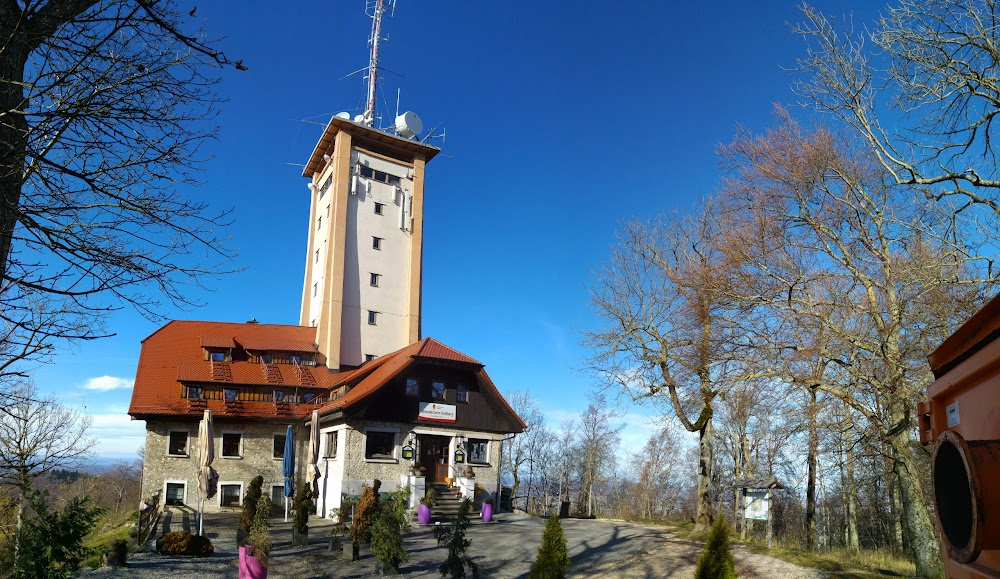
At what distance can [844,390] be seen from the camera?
46.8ft

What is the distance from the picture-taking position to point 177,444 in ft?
104

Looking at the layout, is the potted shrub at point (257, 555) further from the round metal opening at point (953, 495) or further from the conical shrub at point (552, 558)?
the round metal opening at point (953, 495)

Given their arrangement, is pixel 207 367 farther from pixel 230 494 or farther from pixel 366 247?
pixel 366 247

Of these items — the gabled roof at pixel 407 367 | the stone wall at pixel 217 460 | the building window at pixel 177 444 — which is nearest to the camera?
the gabled roof at pixel 407 367

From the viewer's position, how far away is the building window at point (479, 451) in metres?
29.5

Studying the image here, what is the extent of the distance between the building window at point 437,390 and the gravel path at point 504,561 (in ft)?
25.4

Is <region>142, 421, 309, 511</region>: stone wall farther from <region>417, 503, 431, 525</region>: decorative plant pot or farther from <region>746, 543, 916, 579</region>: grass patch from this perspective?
<region>746, 543, 916, 579</region>: grass patch

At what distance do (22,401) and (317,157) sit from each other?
133 ft

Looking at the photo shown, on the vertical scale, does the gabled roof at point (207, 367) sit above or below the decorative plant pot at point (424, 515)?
above

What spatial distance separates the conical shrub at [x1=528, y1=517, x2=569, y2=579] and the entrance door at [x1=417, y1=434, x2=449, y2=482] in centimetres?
1636

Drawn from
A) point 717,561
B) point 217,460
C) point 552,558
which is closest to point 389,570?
point 552,558

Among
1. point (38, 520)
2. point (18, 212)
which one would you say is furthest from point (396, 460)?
point (18, 212)

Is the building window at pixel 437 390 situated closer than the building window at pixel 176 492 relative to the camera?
Yes

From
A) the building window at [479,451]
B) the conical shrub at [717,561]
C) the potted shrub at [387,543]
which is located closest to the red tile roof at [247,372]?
the building window at [479,451]
